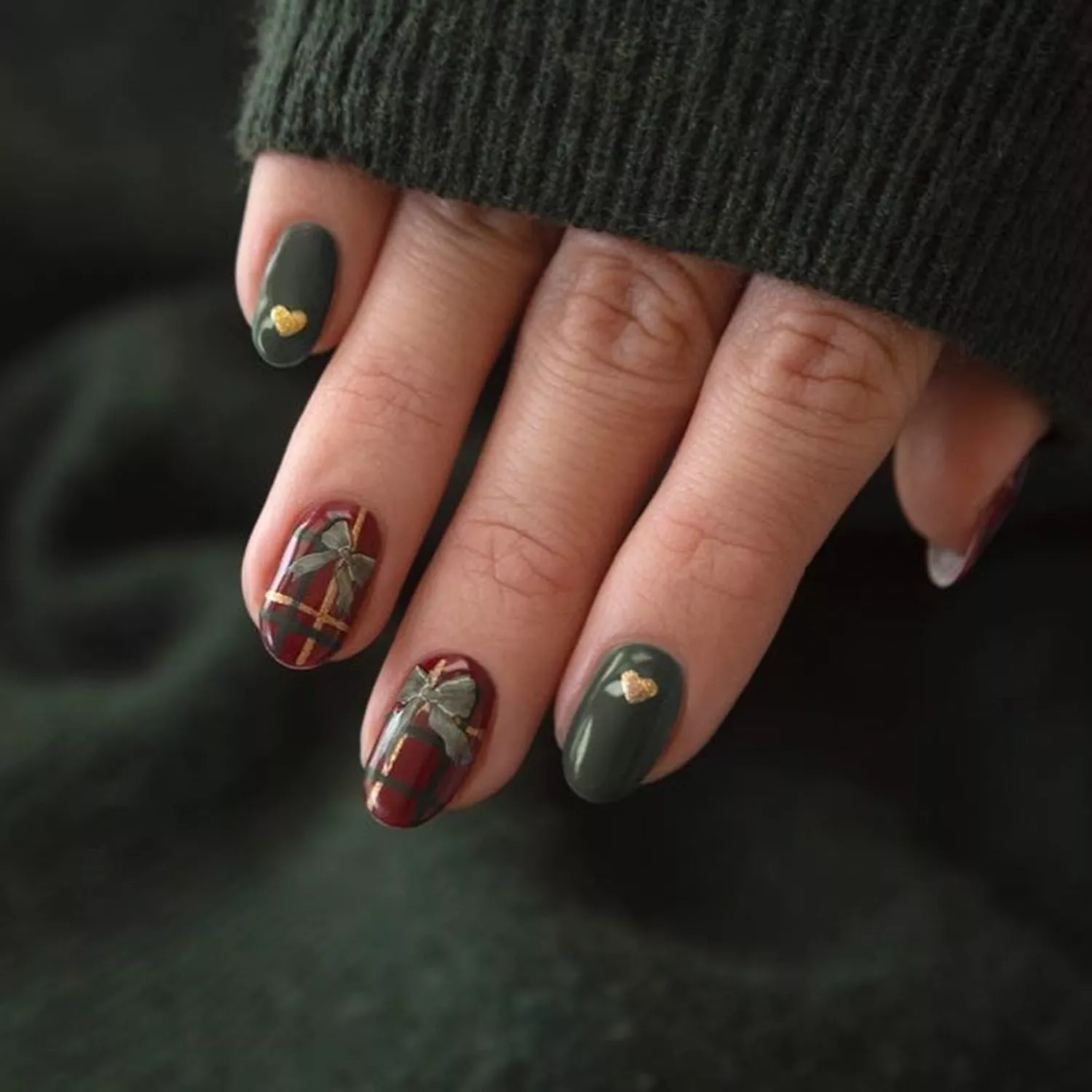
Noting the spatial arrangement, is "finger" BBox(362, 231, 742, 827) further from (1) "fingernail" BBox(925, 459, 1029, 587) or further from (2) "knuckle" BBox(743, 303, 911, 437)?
(1) "fingernail" BBox(925, 459, 1029, 587)

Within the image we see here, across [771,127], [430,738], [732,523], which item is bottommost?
[430,738]

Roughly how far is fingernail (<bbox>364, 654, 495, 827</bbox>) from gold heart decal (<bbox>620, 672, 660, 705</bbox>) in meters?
0.06

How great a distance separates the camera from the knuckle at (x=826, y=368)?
0.65 m

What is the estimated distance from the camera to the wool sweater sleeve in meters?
0.62

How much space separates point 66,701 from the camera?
2.75 ft

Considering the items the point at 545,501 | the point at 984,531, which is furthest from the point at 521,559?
the point at 984,531

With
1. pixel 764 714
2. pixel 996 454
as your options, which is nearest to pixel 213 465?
pixel 764 714

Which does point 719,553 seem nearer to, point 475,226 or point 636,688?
point 636,688

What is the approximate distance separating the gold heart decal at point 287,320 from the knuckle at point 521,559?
0.44ft

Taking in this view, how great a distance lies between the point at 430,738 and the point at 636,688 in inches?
3.7

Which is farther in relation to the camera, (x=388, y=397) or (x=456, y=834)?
(x=456, y=834)

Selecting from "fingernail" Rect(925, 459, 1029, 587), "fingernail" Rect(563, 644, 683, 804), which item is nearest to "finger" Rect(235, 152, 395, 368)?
"fingernail" Rect(563, 644, 683, 804)

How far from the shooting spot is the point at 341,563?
0.64 meters

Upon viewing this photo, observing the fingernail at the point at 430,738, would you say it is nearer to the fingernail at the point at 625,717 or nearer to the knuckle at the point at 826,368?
the fingernail at the point at 625,717
